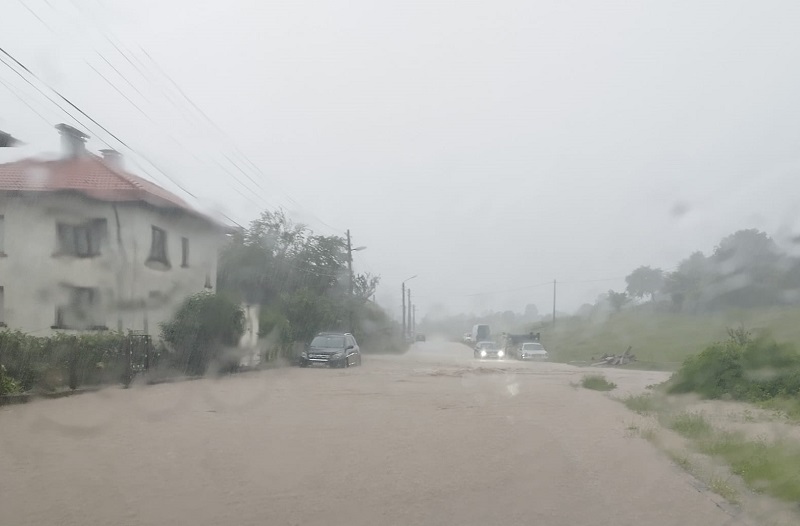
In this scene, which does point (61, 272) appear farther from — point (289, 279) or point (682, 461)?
point (289, 279)

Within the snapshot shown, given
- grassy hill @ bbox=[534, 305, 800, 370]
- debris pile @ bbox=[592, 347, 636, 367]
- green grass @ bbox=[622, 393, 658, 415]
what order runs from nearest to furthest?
green grass @ bbox=[622, 393, 658, 415], grassy hill @ bbox=[534, 305, 800, 370], debris pile @ bbox=[592, 347, 636, 367]

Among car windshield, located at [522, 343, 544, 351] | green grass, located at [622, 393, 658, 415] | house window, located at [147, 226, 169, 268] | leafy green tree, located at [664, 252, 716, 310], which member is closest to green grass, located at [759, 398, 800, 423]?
green grass, located at [622, 393, 658, 415]

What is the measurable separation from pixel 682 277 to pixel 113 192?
19524 millimetres

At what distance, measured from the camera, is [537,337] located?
48.5m

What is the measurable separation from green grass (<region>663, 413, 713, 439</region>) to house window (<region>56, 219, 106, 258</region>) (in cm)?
1350

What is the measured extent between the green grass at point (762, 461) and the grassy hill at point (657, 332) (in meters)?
10.1

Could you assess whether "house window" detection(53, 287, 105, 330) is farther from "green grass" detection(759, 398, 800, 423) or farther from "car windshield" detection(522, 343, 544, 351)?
"car windshield" detection(522, 343, 544, 351)

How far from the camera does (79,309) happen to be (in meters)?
18.4

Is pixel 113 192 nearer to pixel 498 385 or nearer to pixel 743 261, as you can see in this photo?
pixel 498 385

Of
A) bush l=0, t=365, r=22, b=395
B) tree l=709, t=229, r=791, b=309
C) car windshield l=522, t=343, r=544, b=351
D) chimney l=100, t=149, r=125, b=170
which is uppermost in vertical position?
chimney l=100, t=149, r=125, b=170

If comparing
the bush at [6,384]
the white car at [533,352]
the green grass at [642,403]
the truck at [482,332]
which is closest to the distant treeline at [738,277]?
the green grass at [642,403]

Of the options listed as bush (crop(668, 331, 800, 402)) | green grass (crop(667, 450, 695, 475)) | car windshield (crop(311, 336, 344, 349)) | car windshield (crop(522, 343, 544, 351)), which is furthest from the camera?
car windshield (crop(522, 343, 544, 351))

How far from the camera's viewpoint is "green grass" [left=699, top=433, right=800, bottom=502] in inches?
321

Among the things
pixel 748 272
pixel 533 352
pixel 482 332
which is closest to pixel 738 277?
pixel 748 272
